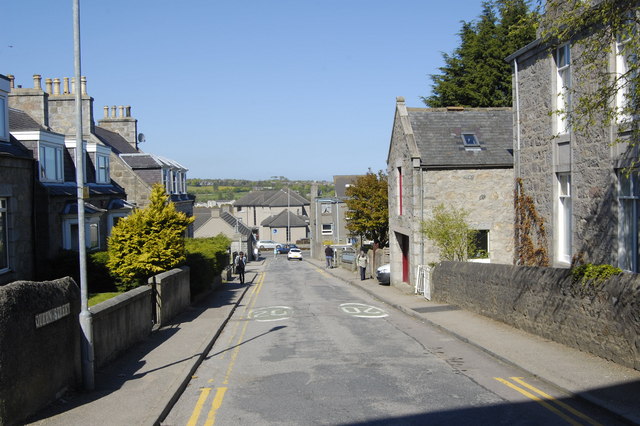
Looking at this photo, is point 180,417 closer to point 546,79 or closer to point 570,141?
point 570,141

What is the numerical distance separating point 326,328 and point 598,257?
7.50 meters

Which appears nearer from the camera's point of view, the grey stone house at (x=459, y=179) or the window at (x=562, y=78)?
the window at (x=562, y=78)

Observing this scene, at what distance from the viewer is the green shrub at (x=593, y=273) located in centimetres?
1150

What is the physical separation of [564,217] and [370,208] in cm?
2655

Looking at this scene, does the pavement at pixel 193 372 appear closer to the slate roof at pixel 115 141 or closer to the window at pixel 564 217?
the window at pixel 564 217

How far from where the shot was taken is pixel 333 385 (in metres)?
10.7

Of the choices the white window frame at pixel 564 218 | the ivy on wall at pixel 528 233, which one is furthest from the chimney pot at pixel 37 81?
the white window frame at pixel 564 218

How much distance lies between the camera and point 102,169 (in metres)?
29.4

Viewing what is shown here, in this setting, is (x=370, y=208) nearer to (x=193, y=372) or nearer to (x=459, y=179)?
(x=459, y=179)

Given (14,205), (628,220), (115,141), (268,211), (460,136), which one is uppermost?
(115,141)

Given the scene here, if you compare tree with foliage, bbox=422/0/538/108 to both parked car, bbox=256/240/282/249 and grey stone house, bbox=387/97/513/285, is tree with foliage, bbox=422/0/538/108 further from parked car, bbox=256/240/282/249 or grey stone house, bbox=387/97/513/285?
parked car, bbox=256/240/282/249

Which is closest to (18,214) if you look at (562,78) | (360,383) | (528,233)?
(360,383)

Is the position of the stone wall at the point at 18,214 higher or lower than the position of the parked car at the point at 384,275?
higher

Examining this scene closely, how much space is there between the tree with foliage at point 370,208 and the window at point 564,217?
25.7m
